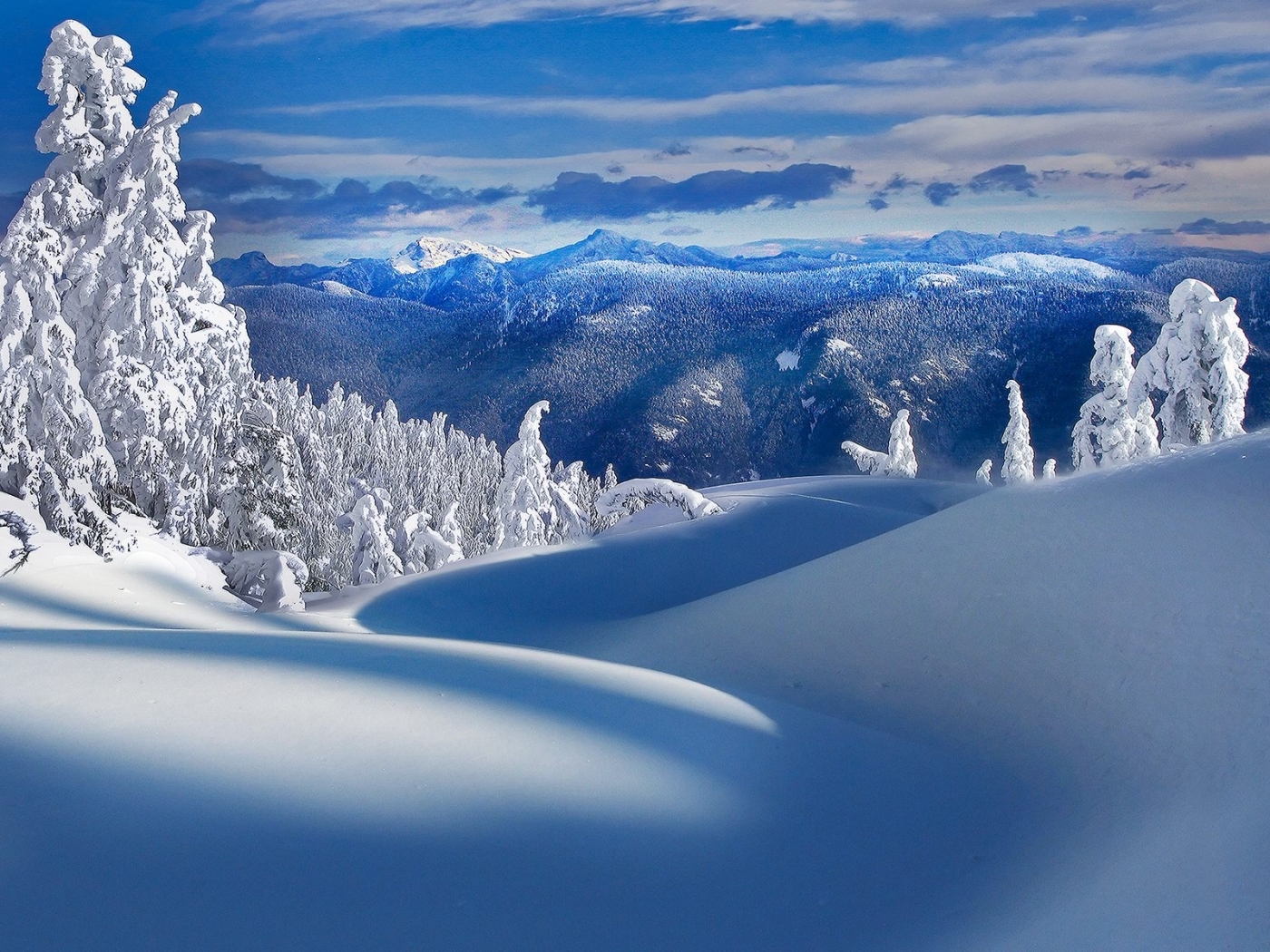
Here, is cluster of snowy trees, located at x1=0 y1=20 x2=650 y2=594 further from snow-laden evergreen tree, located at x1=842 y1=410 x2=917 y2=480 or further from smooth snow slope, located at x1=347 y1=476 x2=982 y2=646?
snow-laden evergreen tree, located at x1=842 y1=410 x2=917 y2=480

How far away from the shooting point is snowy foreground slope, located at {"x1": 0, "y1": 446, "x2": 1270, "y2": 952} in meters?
3.97

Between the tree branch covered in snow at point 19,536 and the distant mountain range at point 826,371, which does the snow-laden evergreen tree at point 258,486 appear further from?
the distant mountain range at point 826,371

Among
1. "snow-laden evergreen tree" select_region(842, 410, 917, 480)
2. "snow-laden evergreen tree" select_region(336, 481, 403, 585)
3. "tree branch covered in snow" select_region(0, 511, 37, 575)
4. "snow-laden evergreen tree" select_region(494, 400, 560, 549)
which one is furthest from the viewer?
"snow-laden evergreen tree" select_region(842, 410, 917, 480)

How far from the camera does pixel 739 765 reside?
19.4ft

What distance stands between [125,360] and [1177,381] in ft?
76.9

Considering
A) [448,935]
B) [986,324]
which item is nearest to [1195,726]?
[448,935]

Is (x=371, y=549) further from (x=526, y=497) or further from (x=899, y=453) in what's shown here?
(x=899, y=453)

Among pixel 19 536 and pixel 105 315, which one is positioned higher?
pixel 105 315

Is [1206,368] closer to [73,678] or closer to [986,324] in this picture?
[73,678]

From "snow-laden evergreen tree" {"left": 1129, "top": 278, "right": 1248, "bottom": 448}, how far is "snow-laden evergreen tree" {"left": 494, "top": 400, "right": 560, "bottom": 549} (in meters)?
16.5

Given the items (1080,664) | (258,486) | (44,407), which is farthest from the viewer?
(258,486)

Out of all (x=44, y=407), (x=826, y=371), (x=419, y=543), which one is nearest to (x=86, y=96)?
(x=44, y=407)

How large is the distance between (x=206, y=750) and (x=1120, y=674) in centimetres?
615

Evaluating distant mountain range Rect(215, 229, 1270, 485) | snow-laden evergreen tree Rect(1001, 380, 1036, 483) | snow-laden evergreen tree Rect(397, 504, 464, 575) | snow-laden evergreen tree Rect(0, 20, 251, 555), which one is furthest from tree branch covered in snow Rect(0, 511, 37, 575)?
distant mountain range Rect(215, 229, 1270, 485)
